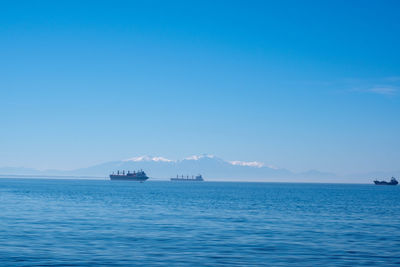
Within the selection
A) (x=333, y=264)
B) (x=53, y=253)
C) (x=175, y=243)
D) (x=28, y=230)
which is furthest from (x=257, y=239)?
(x=28, y=230)

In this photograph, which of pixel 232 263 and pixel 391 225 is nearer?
pixel 232 263

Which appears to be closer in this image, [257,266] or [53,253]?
[257,266]

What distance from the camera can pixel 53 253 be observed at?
28141 mm

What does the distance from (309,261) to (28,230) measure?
967 inches

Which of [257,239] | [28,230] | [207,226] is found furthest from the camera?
[207,226]

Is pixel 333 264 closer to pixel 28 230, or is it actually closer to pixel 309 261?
pixel 309 261

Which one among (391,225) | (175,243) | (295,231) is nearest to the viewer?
(175,243)

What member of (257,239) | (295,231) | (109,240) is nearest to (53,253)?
(109,240)

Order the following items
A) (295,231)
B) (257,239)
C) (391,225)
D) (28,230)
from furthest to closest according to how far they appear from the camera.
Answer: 1. (391,225)
2. (295,231)
3. (28,230)
4. (257,239)

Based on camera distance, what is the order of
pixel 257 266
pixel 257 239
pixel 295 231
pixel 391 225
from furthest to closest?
1. pixel 391 225
2. pixel 295 231
3. pixel 257 239
4. pixel 257 266

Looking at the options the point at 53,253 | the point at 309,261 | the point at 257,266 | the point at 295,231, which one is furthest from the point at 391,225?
the point at 53,253

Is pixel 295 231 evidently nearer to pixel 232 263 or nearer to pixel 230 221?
pixel 230 221

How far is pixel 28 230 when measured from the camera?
3859cm

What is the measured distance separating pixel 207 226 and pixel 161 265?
745 inches
